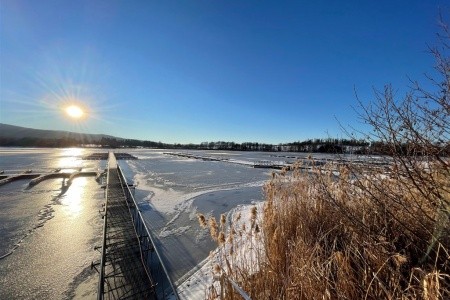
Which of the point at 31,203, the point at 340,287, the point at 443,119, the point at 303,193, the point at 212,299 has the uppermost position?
the point at 443,119

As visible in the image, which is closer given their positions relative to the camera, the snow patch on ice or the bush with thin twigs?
the bush with thin twigs

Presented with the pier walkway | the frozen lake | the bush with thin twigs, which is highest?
the bush with thin twigs

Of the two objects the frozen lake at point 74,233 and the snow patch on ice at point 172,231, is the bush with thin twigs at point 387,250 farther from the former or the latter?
the snow patch on ice at point 172,231

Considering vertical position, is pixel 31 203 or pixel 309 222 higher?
pixel 309 222

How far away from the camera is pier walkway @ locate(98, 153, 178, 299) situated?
335 centimetres

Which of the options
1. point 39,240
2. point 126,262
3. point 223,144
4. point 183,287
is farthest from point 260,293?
point 223,144

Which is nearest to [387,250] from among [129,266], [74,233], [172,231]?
[129,266]

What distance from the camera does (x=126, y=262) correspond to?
432cm

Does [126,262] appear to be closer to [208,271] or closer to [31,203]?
[208,271]

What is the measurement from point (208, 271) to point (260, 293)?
2.21 m

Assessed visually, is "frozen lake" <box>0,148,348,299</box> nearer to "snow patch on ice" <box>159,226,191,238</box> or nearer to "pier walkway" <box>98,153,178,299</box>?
"snow patch on ice" <box>159,226,191,238</box>

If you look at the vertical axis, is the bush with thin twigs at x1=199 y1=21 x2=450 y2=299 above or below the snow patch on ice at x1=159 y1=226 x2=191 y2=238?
above

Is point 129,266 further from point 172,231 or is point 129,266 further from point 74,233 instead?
point 74,233

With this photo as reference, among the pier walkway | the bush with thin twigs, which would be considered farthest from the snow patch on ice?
the bush with thin twigs
